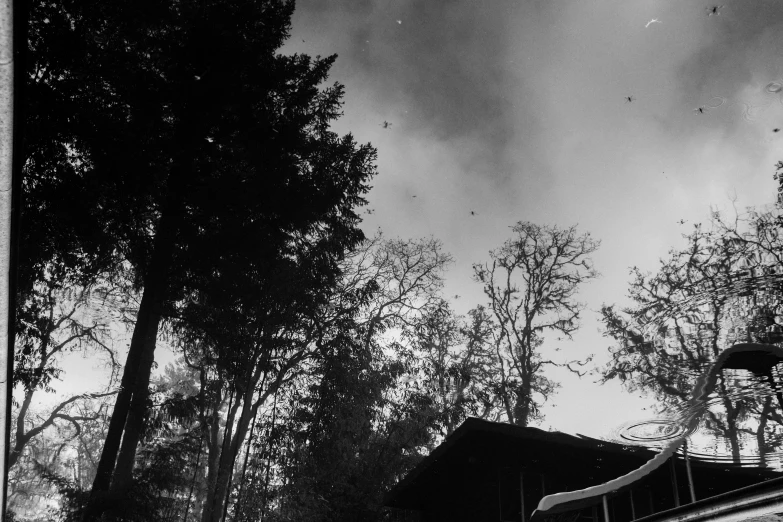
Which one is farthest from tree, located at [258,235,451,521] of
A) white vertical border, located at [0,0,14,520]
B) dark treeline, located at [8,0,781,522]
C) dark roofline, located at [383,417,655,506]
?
white vertical border, located at [0,0,14,520]

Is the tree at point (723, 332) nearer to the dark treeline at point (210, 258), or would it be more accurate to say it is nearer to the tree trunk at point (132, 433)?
the dark treeline at point (210, 258)

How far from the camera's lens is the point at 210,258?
941 cm

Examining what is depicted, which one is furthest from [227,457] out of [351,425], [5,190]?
[5,190]

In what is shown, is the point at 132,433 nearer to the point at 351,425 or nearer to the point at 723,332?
the point at 351,425

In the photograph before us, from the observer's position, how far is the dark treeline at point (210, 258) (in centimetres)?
780

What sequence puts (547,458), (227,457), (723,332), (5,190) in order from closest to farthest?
(5,190)
(723,332)
(547,458)
(227,457)

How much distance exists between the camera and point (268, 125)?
35.9ft

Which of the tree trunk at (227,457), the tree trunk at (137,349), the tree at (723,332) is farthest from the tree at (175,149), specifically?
the tree at (723,332)

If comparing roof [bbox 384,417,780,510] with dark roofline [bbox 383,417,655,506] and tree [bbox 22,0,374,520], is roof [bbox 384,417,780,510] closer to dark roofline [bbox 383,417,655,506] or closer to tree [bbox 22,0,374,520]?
dark roofline [bbox 383,417,655,506]

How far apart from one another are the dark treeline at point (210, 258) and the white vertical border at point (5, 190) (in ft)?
22.8

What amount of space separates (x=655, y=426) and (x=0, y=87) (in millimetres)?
7149

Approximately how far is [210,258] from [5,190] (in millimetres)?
8902

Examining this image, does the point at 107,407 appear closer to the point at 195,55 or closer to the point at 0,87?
the point at 195,55

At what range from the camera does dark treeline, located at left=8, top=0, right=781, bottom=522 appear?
7801 mm
